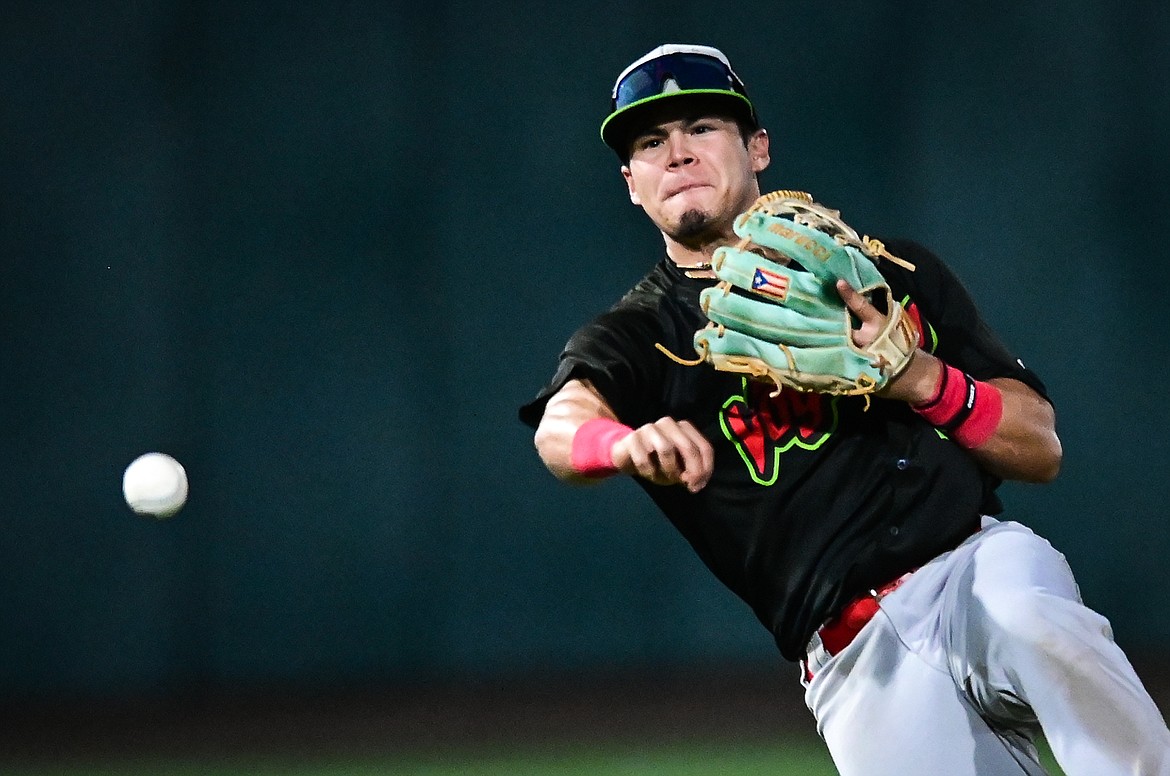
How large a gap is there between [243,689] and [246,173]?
284 centimetres

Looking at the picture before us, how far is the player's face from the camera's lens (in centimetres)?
317

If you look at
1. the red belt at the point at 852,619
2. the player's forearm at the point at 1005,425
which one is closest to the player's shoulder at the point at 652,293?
the player's forearm at the point at 1005,425

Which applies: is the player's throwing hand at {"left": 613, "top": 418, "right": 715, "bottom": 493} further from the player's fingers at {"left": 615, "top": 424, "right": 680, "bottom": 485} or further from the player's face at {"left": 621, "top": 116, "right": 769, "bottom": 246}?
the player's face at {"left": 621, "top": 116, "right": 769, "bottom": 246}

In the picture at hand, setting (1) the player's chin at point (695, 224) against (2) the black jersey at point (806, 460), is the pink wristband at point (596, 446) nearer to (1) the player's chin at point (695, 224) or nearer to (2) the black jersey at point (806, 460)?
(2) the black jersey at point (806, 460)

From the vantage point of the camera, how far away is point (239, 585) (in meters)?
8.22

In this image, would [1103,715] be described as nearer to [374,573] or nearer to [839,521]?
[839,521]

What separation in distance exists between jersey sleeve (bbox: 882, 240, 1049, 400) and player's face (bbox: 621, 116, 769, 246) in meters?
0.35

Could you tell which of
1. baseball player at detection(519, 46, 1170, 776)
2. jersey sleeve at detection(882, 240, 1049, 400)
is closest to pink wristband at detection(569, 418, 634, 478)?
baseball player at detection(519, 46, 1170, 776)

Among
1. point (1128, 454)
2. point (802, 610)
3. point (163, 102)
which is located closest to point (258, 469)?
point (163, 102)

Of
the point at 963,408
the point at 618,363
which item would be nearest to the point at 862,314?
the point at 963,408

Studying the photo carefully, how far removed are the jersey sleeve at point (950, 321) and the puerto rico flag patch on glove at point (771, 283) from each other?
1.41 ft

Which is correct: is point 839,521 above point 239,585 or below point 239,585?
above

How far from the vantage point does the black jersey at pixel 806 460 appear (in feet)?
9.45

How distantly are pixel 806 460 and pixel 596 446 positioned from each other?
584 millimetres
